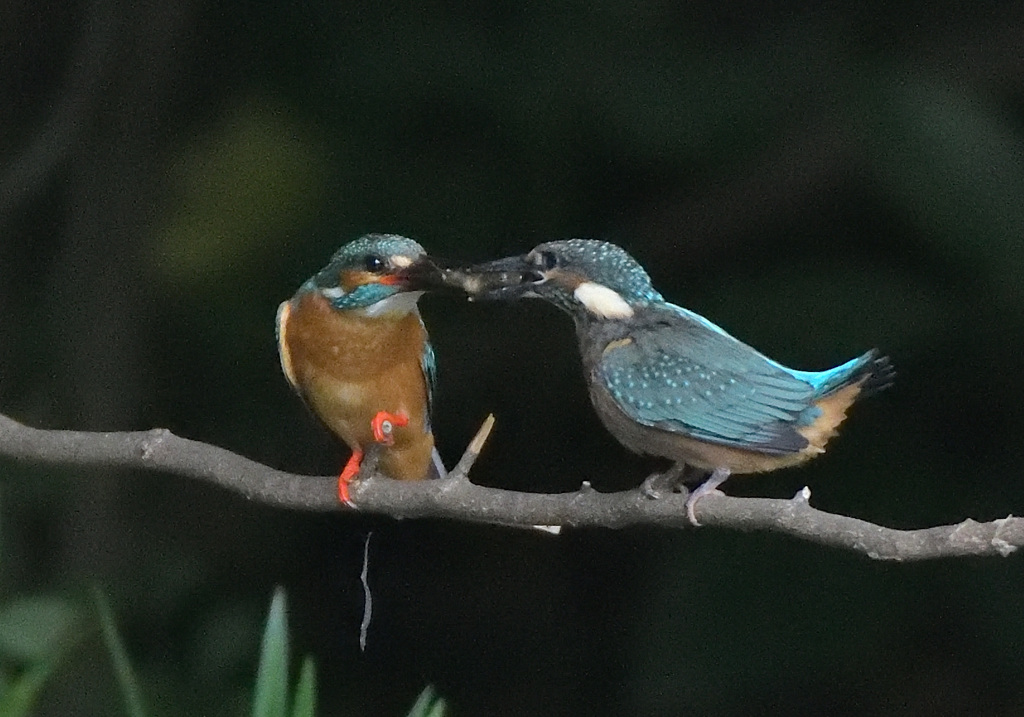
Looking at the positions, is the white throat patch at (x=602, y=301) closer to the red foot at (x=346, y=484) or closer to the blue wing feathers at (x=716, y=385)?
the blue wing feathers at (x=716, y=385)

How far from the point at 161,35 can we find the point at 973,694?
3.70 feet

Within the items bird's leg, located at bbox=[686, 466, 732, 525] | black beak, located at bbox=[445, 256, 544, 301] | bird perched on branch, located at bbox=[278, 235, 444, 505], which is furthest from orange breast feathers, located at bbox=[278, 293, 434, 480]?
bird's leg, located at bbox=[686, 466, 732, 525]

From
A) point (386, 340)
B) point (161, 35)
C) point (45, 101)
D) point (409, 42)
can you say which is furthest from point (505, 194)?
point (45, 101)

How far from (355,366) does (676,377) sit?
0.33 metres

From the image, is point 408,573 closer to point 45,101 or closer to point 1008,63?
point 45,101

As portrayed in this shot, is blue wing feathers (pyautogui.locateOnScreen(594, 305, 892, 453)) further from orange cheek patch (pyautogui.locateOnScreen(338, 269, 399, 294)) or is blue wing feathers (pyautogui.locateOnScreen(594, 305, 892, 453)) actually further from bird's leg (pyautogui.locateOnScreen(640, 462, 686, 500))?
orange cheek patch (pyautogui.locateOnScreen(338, 269, 399, 294))

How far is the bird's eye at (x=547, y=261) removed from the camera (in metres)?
0.74

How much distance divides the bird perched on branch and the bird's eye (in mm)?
156

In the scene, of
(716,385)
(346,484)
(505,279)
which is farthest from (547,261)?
(346,484)

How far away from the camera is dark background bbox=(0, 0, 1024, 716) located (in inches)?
45.8

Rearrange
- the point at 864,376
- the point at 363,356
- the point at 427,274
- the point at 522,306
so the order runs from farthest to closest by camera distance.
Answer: the point at 522,306, the point at 363,356, the point at 427,274, the point at 864,376

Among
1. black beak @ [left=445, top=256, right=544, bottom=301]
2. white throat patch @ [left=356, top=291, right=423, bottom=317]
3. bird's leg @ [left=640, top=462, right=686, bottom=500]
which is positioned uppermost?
black beak @ [left=445, top=256, right=544, bottom=301]

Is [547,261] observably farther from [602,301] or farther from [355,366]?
[355,366]

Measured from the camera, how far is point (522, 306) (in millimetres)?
1063
